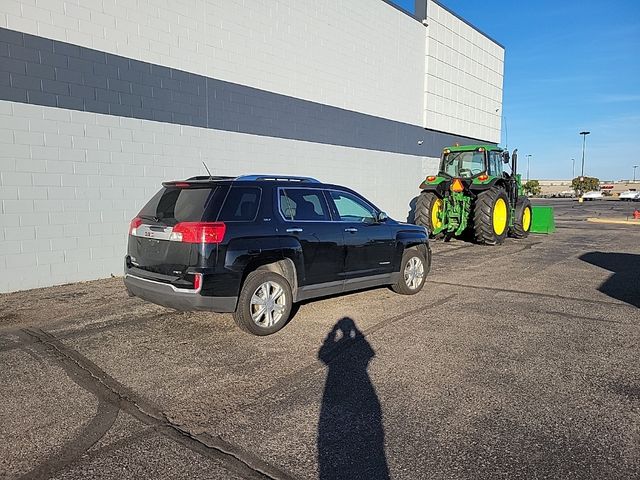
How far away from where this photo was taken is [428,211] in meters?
13.2

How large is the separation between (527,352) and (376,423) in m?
2.23

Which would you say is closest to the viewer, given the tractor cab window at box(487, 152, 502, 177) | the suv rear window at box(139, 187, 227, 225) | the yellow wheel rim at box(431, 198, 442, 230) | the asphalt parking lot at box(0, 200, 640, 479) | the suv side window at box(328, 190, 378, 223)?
the asphalt parking lot at box(0, 200, 640, 479)

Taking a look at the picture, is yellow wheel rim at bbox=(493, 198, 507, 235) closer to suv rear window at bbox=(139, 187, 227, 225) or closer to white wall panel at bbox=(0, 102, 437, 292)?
white wall panel at bbox=(0, 102, 437, 292)

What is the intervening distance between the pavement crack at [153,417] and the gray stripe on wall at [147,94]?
4.82 m

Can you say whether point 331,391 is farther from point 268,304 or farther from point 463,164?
point 463,164

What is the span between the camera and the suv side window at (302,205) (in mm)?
5770

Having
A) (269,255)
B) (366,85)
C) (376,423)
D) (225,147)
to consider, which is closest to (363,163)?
(366,85)

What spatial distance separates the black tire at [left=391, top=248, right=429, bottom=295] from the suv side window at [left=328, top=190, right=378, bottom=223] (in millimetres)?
957

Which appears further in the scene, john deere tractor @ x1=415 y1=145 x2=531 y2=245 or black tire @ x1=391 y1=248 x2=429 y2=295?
john deere tractor @ x1=415 y1=145 x2=531 y2=245

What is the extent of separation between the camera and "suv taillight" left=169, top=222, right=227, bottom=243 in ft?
16.0

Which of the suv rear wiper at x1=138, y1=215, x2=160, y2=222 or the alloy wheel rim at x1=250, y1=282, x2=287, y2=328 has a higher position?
the suv rear wiper at x1=138, y1=215, x2=160, y2=222

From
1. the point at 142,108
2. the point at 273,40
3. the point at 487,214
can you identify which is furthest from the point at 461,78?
the point at 142,108

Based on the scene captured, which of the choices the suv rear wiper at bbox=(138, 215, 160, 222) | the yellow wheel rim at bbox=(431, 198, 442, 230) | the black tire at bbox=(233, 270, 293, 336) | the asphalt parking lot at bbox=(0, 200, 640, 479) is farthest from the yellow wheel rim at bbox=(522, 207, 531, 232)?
the suv rear wiper at bbox=(138, 215, 160, 222)

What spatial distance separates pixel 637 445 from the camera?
10.2 ft
